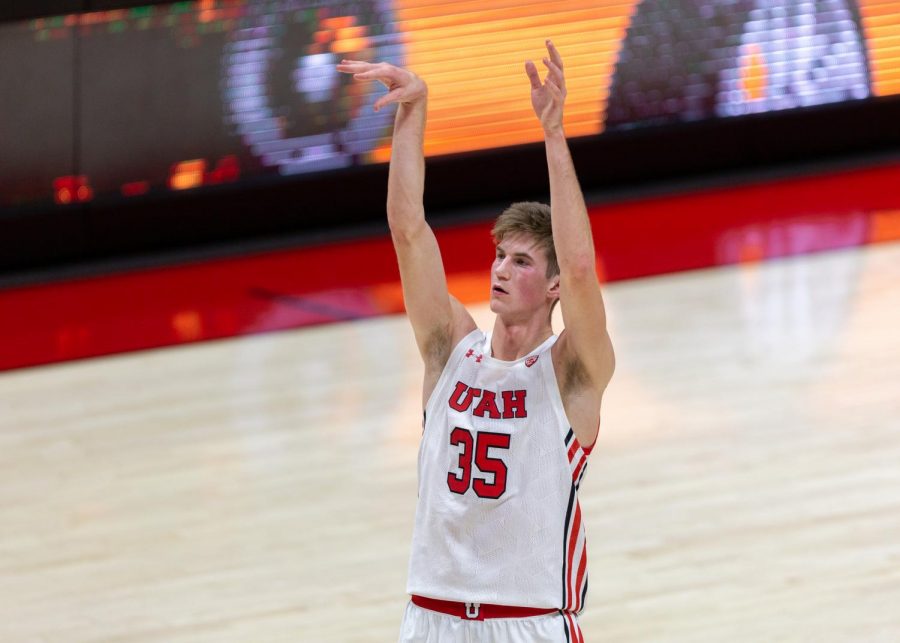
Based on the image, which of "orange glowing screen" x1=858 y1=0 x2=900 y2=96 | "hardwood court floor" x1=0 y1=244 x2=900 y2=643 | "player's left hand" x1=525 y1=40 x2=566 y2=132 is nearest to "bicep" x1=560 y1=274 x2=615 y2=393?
"player's left hand" x1=525 y1=40 x2=566 y2=132

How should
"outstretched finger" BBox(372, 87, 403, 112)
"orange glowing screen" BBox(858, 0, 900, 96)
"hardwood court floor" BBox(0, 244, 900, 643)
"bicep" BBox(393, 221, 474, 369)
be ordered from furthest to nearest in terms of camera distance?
"orange glowing screen" BBox(858, 0, 900, 96)
"hardwood court floor" BBox(0, 244, 900, 643)
"bicep" BBox(393, 221, 474, 369)
"outstretched finger" BBox(372, 87, 403, 112)

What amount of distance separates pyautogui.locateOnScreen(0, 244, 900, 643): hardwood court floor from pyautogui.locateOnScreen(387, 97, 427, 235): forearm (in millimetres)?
1889

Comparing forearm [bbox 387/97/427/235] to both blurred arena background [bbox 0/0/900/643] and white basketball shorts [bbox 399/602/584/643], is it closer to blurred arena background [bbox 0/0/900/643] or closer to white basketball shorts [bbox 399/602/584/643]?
white basketball shorts [bbox 399/602/584/643]

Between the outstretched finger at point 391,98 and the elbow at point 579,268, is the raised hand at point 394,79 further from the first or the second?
the elbow at point 579,268

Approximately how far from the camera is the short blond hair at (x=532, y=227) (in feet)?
11.0

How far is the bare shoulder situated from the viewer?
3.28 m

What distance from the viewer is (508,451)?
3.27 m

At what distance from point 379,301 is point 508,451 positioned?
521 cm

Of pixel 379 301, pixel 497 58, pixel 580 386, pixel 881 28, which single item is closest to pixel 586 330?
pixel 580 386

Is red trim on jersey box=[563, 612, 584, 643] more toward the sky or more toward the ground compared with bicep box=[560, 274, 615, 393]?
more toward the ground

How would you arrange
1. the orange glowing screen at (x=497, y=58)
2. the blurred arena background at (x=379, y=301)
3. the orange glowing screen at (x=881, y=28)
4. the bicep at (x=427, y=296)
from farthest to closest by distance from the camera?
the orange glowing screen at (x=881, y=28)
the orange glowing screen at (x=497, y=58)
the blurred arena background at (x=379, y=301)
the bicep at (x=427, y=296)

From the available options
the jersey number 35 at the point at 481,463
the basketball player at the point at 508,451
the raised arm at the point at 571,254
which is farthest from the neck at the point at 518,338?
the jersey number 35 at the point at 481,463

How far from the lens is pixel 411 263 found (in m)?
3.42

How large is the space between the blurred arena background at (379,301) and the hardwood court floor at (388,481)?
17 millimetres
